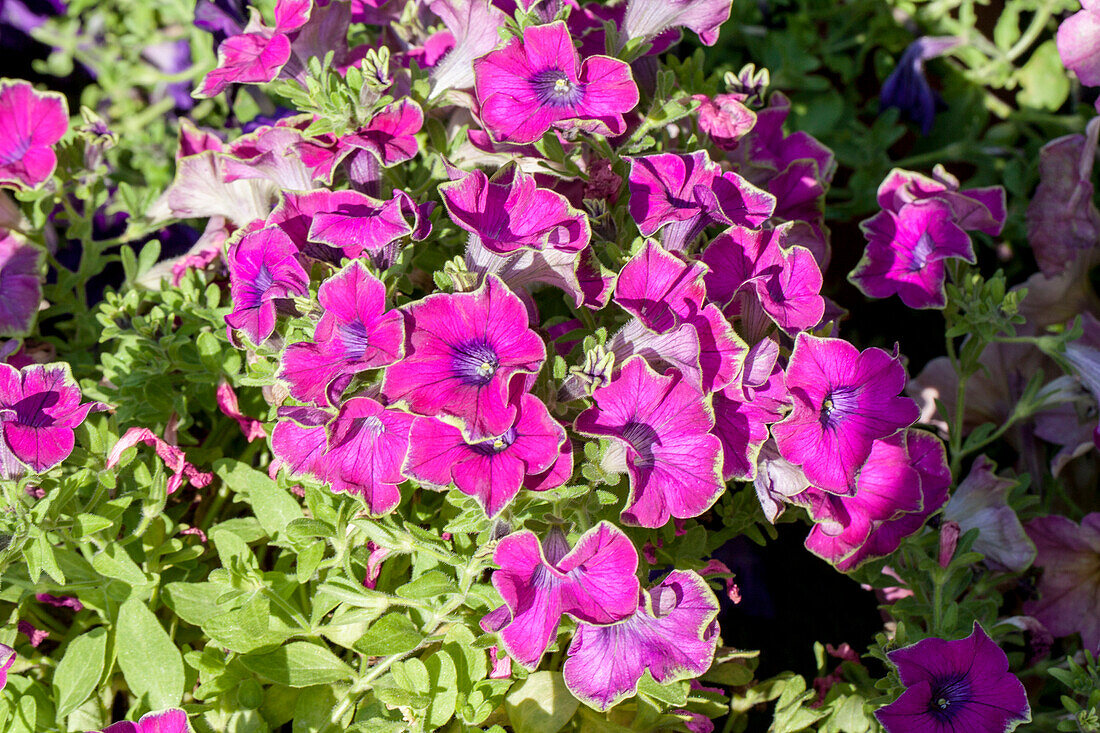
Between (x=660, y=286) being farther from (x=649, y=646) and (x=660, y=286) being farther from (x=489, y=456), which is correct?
(x=649, y=646)

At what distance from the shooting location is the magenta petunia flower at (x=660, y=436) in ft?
2.94

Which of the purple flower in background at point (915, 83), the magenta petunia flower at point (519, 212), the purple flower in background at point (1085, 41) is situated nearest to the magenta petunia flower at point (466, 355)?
the magenta petunia flower at point (519, 212)

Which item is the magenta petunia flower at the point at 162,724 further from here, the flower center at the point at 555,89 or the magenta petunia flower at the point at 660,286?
the flower center at the point at 555,89

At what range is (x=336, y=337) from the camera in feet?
3.00

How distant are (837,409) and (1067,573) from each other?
74cm

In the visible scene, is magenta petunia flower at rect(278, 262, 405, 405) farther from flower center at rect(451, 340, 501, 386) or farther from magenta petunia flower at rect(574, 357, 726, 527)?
magenta petunia flower at rect(574, 357, 726, 527)

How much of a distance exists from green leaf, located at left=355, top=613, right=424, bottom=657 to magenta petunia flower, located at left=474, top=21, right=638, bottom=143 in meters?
0.61

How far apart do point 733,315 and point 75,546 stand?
39.3 inches

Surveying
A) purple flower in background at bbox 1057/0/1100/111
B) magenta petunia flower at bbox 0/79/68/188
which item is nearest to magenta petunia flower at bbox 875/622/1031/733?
purple flower in background at bbox 1057/0/1100/111

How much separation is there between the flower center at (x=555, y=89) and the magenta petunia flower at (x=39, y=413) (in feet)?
2.25

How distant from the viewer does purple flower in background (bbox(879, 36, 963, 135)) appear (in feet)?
6.37

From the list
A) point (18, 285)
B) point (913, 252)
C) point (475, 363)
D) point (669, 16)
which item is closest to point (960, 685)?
point (913, 252)

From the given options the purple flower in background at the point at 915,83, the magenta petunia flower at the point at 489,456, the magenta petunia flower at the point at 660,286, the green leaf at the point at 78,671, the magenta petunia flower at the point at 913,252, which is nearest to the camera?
the magenta petunia flower at the point at 489,456

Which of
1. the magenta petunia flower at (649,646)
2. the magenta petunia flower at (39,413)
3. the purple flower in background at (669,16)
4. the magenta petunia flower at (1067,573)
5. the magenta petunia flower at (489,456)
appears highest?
the purple flower in background at (669,16)
